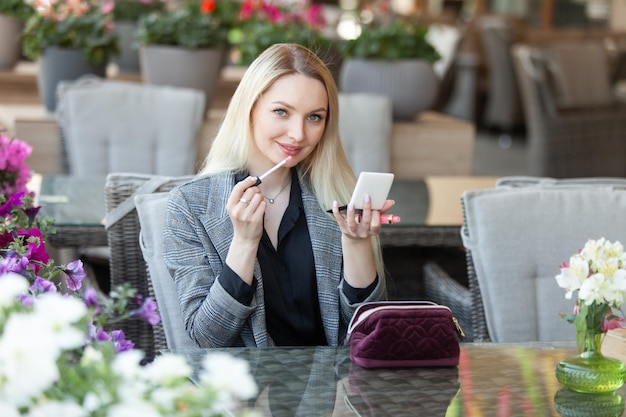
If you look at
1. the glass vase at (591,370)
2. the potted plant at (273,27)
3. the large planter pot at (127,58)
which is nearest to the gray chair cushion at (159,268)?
the glass vase at (591,370)

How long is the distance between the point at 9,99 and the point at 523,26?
7.40 m

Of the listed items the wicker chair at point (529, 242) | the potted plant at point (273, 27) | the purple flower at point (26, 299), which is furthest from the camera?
the potted plant at point (273, 27)

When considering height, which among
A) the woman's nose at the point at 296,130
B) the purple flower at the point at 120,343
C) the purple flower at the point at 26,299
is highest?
Answer: the purple flower at the point at 26,299

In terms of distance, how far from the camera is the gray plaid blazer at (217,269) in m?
1.96

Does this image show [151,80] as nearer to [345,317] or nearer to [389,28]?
[389,28]

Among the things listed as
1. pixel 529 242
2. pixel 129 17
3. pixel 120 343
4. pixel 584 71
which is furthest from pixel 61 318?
pixel 584 71

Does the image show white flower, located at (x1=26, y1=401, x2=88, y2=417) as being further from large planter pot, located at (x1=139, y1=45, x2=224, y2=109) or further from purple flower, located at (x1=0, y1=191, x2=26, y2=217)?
large planter pot, located at (x1=139, y1=45, x2=224, y2=109)

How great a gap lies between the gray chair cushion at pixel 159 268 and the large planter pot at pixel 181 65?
201 centimetres

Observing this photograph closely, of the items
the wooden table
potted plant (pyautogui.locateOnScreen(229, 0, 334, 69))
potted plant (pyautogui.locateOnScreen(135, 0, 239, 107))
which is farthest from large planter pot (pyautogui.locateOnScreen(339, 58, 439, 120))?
the wooden table

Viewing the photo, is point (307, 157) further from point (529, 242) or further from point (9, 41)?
point (9, 41)

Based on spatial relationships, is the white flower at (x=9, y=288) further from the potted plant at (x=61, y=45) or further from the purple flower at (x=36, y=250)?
the potted plant at (x=61, y=45)

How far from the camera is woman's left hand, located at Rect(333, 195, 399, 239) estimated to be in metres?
1.88

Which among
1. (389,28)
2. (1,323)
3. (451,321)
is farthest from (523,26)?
(1,323)

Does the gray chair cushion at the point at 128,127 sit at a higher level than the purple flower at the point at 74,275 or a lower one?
lower
